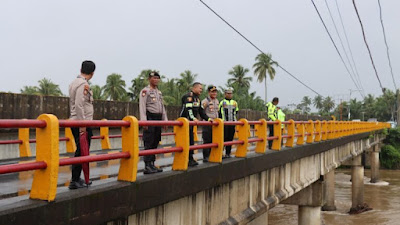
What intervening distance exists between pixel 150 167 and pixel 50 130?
2.20m

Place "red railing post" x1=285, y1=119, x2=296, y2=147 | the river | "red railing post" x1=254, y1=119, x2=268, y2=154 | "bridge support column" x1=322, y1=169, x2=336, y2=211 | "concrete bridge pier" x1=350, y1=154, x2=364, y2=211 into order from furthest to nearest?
"concrete bridge pier" x1=350, y1=154, x2=364, y2=211
"bridge support column" x1=322, y1=169, x2=336, y2=211
the river
"red railing post" x1=285, y1=119, x2=296, y2=147
"red railing post" x1=254, y1=119, x2=268, y2=154

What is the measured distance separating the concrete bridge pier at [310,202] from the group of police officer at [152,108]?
6.82m

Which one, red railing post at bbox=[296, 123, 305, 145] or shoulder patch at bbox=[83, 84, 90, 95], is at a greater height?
shoulder patch at bbox=[83, 84, 90, 95]

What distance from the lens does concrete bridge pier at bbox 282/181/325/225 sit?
13.9 metres

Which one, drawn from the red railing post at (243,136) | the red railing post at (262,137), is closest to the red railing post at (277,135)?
the red railing post at (262,137)

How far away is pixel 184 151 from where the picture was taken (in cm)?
575

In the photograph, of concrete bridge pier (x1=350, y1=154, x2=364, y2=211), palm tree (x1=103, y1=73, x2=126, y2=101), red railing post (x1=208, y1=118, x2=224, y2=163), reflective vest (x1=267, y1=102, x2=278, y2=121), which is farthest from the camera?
palm tree (x1=103, y1=73, x2=126, y2=101)

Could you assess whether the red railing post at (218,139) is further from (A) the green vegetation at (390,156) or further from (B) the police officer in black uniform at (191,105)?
(A) the green vegetation at (390,156)

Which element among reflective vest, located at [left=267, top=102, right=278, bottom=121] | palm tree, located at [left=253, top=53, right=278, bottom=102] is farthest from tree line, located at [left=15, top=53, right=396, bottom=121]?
reflective vest, located at [left=267, top=102, right=278, bottom=121]

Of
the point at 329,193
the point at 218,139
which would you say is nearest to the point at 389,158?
the point at 329,193

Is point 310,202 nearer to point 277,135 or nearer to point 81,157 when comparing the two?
point 277,135

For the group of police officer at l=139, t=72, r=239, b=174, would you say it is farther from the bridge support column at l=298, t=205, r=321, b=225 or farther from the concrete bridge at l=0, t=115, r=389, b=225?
the bridge support column at l=298, t=205, r=321, b=225

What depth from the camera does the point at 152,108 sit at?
19.4 feet

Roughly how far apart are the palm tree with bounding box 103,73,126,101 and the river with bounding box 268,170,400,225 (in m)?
32.0
